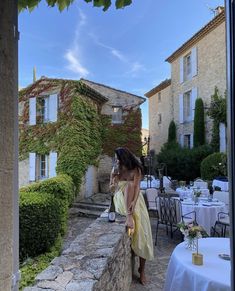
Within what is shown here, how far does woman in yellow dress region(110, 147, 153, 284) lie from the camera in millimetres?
3980

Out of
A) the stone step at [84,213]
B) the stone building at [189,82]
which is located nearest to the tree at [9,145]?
the stone step at [84,213]

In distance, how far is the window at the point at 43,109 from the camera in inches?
551

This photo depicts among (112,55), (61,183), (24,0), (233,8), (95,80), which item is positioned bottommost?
(61,183)

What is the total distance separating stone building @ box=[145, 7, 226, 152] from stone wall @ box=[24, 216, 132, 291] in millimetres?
11460

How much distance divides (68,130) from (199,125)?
25.4 feet

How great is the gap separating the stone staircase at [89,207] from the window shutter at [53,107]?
4009mm

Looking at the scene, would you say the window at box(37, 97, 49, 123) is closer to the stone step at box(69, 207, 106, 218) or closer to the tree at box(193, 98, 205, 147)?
the stone step at box(69, 207, 106, 218)

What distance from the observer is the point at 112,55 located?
17.9m

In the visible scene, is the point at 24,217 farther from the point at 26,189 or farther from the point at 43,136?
the point at 43,136

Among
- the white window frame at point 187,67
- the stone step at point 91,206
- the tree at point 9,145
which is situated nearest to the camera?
the tree at point 9,145

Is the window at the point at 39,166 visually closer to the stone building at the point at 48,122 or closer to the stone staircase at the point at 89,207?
the stone building at the point at 48,122

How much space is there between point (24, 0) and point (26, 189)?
7.80 m

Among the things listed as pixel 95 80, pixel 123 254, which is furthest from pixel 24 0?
pixel 95 80

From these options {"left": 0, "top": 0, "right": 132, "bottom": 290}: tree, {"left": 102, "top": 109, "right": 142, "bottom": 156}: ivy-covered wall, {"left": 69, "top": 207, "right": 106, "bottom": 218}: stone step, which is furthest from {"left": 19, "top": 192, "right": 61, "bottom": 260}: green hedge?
{"left": 102, "top": 109, "right": 142, "bottom": 156}: ivy-covered wall
